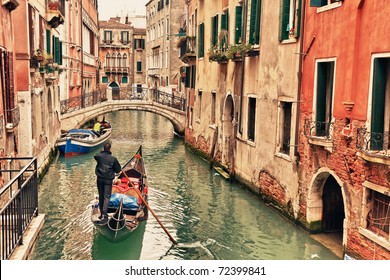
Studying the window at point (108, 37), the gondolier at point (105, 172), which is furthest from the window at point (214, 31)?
the window at point (108, 37)

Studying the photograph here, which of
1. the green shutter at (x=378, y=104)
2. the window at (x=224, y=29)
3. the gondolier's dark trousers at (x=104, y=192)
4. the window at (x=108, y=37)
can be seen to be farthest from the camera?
the window at (x=108, y=37)

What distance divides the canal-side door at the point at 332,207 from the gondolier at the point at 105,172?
3.56 metres

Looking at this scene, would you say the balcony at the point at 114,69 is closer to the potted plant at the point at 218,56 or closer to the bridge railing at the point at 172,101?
the bridge railing at the point at 172,101

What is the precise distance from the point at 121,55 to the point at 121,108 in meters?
22.0

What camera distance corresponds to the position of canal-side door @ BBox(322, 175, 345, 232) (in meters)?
8.79

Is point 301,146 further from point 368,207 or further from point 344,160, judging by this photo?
point 368,207

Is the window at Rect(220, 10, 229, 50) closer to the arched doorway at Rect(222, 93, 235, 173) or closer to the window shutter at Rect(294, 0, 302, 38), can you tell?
the arched doorway at Rect(222, 93, 235, 173)

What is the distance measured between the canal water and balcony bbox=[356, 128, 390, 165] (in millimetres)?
1917

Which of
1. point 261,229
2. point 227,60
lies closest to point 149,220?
point 261,229

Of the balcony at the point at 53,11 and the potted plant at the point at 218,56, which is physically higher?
the balcony at the point at 53,11

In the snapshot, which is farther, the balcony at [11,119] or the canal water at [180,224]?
the balcony at [11,119]

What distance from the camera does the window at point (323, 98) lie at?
27.5 feet

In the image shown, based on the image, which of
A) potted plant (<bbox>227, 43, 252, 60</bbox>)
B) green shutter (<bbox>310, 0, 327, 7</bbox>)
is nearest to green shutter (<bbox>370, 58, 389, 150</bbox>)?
green shutter (<bbox>310, 0, 327, 7</bbox>)
